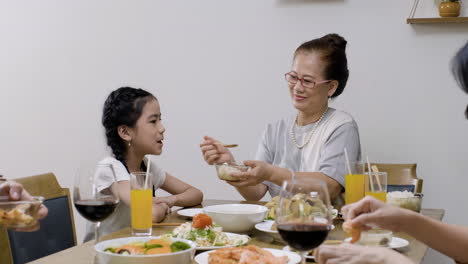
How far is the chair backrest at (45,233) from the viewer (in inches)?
68.7

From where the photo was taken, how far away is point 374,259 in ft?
3.80

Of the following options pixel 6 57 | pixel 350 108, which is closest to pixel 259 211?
pixel 350 108

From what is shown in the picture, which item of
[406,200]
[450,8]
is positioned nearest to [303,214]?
[406,200]

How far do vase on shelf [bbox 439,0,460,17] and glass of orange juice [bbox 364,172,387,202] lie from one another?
149cm

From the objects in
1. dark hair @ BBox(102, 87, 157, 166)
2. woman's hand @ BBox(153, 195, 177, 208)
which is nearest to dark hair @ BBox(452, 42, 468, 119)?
woman's hand @ BBox(153, 195, 177, 208)

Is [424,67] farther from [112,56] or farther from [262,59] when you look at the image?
[112,56]

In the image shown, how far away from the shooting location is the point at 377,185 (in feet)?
5.83

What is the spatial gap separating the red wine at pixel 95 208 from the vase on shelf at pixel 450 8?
6.97ft

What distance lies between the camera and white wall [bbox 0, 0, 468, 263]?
310cm

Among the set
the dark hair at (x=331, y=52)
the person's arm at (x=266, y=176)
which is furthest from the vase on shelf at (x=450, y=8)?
the person's arm at (x=266, y=176)

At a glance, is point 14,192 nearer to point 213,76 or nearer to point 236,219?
point 236,219

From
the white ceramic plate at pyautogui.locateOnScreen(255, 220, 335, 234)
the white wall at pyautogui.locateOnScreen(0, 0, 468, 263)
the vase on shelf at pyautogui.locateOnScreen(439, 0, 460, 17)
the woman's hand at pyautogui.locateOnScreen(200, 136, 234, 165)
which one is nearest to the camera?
the white ceramic plate at pyautogui.locateOnScreen(255, 220, 335, 234)

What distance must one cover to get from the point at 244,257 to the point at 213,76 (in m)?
2.31

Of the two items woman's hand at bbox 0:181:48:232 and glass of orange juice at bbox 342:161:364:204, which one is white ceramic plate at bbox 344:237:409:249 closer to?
glass of orange juice at bbox 342:161:364:204
